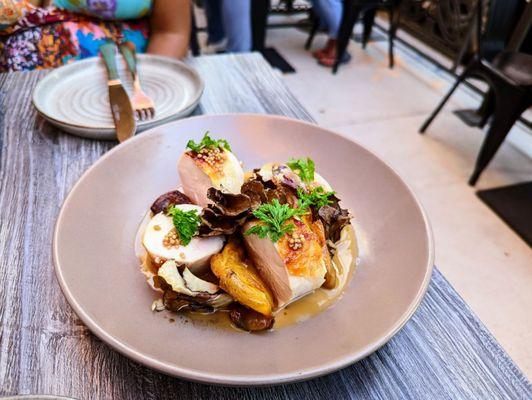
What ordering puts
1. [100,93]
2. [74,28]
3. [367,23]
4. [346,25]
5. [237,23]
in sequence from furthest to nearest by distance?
1. [367,23]
2. [346,25]
3. [237,23]
4. [74,28]
5. [100,93]

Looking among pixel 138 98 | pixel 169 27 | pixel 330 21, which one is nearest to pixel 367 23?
pixel 330 21

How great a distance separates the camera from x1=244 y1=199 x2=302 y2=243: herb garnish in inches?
25.1

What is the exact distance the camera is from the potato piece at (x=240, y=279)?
0.62 metres

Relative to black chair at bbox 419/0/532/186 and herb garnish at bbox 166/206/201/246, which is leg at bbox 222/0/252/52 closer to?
black chair at bbox 419/0/532/186

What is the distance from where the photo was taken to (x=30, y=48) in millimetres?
1438

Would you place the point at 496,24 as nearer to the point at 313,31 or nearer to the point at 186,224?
the point at 313,31

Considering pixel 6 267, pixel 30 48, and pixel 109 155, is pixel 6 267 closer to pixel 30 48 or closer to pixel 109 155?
pixel 109 155

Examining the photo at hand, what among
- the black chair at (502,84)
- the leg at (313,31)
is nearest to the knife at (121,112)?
the black chair at (502,84)

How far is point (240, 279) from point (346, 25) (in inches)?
121

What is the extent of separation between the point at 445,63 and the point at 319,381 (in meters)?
3.69

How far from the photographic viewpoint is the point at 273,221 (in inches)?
25.1

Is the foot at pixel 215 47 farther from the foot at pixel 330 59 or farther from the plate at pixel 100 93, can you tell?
the plate at pixel 100 93

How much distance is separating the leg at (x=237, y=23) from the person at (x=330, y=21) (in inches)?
30.8

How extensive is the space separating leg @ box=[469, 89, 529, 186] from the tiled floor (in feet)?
0.52
